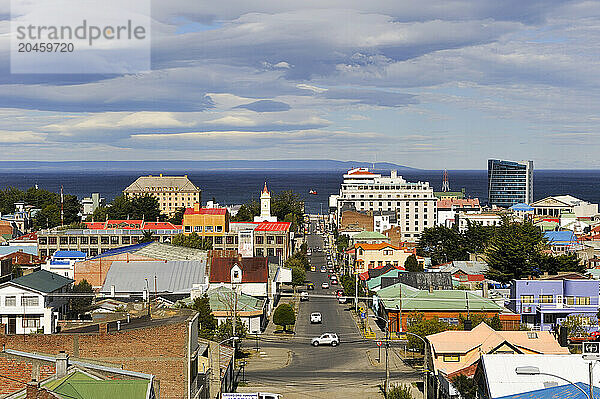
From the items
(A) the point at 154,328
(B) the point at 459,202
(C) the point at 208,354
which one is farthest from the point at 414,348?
(B) the point at 459,202

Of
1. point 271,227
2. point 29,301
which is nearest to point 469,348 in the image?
point 29,301

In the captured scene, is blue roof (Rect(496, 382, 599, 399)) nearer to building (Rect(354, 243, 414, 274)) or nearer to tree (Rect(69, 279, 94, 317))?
tree (Rect(69, 279, 94, 317))

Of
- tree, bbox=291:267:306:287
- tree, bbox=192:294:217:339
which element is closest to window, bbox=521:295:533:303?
tree, bbox=192:294:217:339

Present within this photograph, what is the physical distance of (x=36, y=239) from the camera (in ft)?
352

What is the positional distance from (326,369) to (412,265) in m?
41.2

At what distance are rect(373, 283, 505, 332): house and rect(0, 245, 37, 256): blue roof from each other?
48550 millimetres

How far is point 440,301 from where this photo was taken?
63.4 m

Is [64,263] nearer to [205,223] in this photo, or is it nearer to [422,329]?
[205,223]

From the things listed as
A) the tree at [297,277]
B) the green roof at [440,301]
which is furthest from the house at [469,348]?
the tree at [297,277]

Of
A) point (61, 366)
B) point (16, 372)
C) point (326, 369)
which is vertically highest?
point (61, 366)

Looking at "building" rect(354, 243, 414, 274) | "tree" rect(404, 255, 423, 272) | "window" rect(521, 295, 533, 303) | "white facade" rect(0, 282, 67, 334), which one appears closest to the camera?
"white facade" rect(0, 282, 67, 334)

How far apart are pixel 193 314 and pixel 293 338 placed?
27.8 m

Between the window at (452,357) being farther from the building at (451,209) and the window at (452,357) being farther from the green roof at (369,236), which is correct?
the building at (451,209)

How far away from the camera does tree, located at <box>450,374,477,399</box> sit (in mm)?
32469
